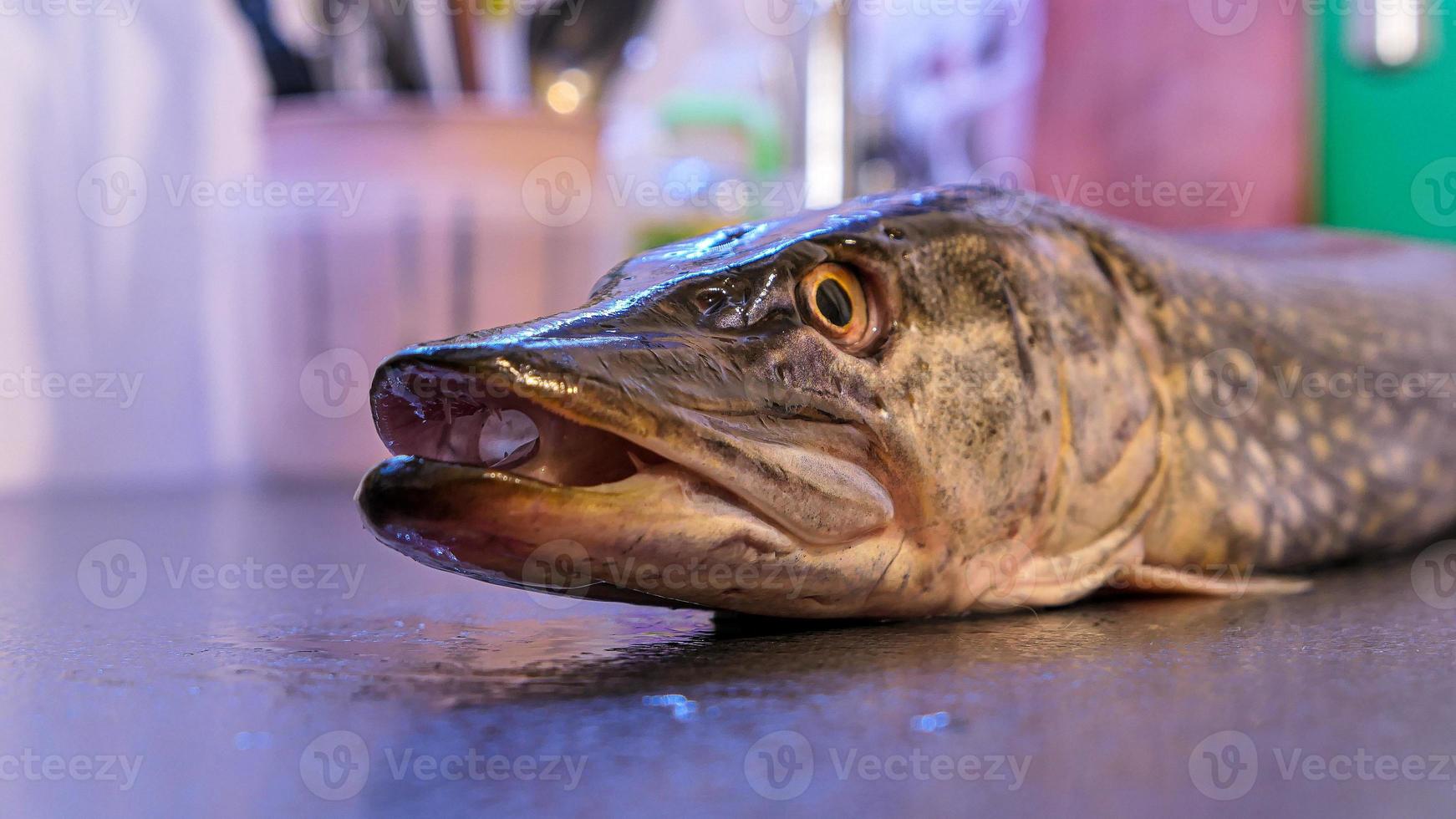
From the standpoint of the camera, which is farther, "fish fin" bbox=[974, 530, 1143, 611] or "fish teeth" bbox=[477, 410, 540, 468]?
"fish fin" bbox=[974, 530, 1143, 611]

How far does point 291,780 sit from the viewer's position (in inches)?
16.5

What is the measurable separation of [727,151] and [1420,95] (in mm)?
1430

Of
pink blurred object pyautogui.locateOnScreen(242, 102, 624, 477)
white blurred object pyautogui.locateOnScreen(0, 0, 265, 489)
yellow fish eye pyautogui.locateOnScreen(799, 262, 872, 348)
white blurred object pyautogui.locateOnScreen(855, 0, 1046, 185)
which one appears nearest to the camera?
yellow fish eye pyautogui.locateOnScreen(799, 262, 872, 348)

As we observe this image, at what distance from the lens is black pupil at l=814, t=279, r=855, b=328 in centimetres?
74

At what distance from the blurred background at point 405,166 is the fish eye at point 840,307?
1241mm

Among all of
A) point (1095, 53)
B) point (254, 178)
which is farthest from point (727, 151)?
point (254, 178)

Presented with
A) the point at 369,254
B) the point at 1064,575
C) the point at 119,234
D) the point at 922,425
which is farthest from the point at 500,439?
the point at 119,234

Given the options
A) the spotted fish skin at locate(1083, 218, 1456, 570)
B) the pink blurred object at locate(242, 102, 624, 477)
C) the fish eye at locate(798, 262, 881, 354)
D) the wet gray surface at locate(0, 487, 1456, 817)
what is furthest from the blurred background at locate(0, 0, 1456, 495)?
the fish eye at locate(798, 262, 881, 354)

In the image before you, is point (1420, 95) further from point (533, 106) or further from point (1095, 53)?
point (533, 106)

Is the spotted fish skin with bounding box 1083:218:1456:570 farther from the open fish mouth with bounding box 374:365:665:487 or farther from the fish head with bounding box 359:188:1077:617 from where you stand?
the open fish mouth with bounding box 374:365:665:487

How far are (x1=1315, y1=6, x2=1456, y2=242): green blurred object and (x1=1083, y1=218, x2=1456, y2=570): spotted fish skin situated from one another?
3.10 feet

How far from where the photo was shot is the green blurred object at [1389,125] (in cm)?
205

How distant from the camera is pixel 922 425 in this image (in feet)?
2.46

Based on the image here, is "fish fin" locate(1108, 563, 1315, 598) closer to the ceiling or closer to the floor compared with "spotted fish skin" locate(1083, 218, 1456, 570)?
closer to the floor
